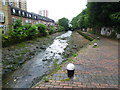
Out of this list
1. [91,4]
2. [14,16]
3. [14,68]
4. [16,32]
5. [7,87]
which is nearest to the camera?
[7,87]

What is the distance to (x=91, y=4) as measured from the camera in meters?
21.2

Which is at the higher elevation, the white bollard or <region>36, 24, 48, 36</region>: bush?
<region>36, 24, 48, 36</region>: bush

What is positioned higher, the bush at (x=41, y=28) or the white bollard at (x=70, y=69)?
the bush at (x=41, y=28)

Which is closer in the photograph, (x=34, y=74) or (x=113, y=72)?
(x=113, y=72)

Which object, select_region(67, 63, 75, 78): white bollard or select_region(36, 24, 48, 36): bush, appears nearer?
select_region(67, 63, 75, 78): white bollard

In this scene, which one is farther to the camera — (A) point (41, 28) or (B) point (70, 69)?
(A) point (41, 28)

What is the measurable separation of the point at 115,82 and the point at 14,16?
30.7m

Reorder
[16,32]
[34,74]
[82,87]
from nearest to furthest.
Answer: [82,87] < [34,74] < [16,32]

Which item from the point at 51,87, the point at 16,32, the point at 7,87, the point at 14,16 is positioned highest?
the point at 14,16

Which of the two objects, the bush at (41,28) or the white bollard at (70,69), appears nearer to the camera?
the white bollard at (70,69)

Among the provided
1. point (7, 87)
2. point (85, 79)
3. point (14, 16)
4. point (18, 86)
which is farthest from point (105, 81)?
point (14, 16)

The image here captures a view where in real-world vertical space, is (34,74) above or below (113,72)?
below

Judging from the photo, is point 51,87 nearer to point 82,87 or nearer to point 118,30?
point 82,87

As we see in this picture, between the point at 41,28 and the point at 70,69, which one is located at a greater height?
the point at 41,28
